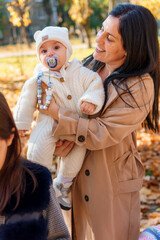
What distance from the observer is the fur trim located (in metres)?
1.52

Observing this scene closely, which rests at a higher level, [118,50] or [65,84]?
[118,50]

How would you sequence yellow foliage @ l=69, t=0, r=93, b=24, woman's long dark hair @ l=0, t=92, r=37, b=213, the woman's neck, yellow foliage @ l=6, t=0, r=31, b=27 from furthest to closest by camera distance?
1. yellow foliage @ l=69, t=0, r=93, b=24
2. yellow foliage @ l=6, t=0, r=31, b=27
3. the woman's neck
4. woman's long dark hair @ l=0, t=92, r=37, b=213

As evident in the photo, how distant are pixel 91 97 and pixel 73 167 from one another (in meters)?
0.53

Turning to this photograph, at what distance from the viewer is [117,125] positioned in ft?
6.79

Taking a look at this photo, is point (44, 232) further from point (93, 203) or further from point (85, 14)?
point (85, 14)

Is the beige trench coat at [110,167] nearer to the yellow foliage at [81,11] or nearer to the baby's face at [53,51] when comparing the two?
the baby's face at [53,51]

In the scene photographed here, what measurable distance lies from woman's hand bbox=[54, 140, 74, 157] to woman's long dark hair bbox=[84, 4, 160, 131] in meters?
0.52

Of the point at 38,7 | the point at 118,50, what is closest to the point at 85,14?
the point at 118,50

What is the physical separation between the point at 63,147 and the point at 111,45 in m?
0.76

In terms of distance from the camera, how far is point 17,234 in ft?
4.91

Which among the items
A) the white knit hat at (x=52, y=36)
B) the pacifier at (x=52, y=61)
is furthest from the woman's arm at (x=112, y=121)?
the white knit hat at (x=52, y=36)

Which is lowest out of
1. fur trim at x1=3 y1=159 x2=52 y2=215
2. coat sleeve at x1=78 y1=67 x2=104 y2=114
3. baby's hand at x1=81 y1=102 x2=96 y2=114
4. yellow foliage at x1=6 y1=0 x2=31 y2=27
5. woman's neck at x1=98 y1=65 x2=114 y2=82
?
fur trim at x1=3 y1=159 x2=52 y2=215

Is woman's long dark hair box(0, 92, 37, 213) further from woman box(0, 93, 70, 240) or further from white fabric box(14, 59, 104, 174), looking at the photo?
white fabric box(14, 59, 104, 174)

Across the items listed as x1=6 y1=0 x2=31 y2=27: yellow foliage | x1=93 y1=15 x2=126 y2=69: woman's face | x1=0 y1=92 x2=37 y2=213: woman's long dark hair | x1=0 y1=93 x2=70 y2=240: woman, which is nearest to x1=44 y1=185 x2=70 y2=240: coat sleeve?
x1=0 y1=93 x2=70 y2=240: woman
